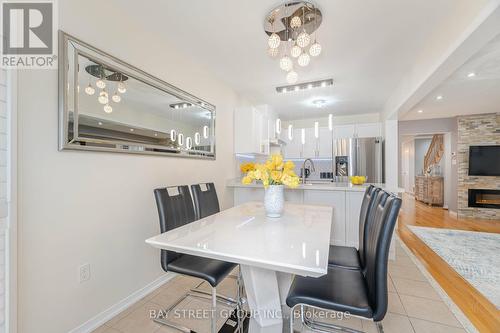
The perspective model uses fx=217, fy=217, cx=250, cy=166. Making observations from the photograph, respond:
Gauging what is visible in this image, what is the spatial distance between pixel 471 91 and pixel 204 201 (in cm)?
484

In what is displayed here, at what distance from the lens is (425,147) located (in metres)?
8.48

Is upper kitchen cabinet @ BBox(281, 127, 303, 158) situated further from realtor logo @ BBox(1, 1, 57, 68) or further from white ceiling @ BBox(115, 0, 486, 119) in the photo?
realtor logo @ BBox(1, 1, 57, 68)

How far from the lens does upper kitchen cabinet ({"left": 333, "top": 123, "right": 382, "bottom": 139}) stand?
4.66m

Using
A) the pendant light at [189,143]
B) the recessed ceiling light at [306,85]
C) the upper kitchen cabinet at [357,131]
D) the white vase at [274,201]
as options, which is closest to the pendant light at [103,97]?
the pendant light at [189,143]

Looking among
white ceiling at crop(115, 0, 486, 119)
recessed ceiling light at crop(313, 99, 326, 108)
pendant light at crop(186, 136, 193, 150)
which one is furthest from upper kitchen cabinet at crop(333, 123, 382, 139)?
pendant light at crop(186, 136, 193, 150)

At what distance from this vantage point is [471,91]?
147 inches

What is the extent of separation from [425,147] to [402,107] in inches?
272

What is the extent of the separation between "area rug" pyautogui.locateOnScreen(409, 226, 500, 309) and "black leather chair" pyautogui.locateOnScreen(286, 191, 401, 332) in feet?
5.71

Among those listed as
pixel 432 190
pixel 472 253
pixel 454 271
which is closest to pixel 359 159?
pixel 472 253

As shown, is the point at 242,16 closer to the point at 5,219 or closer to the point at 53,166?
the point at 53,166

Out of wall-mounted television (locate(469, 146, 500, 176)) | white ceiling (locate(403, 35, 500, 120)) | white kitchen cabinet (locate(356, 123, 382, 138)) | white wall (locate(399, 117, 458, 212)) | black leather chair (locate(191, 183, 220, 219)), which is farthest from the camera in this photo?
white wall (locate(399, 117, 458, 212))

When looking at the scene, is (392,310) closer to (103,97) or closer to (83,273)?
(83,273)

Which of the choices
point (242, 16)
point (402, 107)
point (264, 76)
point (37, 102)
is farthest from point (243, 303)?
point (402, 107)

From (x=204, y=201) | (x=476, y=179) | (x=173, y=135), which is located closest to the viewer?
(x=204, y=201)
